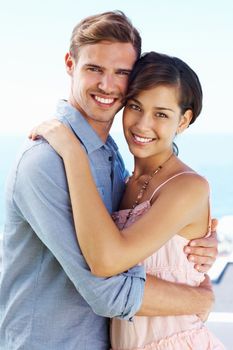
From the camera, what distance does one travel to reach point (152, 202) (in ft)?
4.75

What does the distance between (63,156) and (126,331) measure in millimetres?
441

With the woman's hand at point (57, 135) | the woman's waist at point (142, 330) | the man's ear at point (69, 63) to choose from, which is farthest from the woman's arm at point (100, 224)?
the man's ear at point (69, 63)

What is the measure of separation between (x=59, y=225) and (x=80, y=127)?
10.4 inches

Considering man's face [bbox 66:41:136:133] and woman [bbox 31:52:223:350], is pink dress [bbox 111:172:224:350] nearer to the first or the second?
woman [bbox 31:52:223:350]

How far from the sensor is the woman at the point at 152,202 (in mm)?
1243

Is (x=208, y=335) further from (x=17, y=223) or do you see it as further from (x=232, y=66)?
(x=232, y=66)

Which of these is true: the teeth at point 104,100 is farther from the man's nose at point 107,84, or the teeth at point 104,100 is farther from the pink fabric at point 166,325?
the pink fabric at point 166,325

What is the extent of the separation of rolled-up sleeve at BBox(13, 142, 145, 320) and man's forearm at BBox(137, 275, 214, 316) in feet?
0.17

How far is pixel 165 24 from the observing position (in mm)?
23609

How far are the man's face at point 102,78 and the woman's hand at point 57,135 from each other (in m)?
0.17

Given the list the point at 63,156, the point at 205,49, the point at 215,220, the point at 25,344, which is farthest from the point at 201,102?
the point at 205,49

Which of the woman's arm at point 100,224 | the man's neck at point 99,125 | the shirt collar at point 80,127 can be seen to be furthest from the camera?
the man's neck at point 99,125

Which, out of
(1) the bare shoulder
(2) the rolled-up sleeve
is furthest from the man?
(1) the bare shoulder

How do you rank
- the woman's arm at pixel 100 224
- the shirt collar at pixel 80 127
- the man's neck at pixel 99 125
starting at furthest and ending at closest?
the man's neck at pixel 99 125 < the shirt collar at pixel 80 127 < the woman's arm at pixel 100 224
